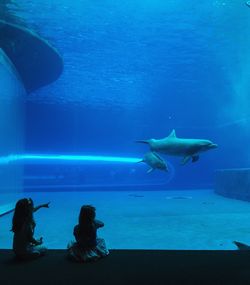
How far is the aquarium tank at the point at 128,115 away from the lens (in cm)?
813

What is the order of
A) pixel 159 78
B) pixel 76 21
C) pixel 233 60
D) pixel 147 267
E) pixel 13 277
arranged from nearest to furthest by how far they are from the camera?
pixel 13 277 → pixel 147 267 → pixel 76 21 → pixel 233 60 → pixel 159 78

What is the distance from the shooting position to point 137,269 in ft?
10.8

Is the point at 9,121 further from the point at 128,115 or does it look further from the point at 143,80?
the point at 128,115

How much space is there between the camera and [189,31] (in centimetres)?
1519

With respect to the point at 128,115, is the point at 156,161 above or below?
below

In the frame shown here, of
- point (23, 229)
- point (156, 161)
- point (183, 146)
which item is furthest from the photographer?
point (156, 161)

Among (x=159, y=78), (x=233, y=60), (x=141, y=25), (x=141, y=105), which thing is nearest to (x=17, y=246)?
(x=141, y=25)

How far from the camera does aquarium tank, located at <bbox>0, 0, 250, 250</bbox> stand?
26.7 feet

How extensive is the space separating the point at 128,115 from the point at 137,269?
36046 mm

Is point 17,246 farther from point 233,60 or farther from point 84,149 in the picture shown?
point 84,149

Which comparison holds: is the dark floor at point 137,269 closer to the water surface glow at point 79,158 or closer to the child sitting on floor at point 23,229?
the child sitting on floor at point 23,229

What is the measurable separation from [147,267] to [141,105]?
106 ft

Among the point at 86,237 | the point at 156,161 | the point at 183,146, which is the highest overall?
the point at 156,161

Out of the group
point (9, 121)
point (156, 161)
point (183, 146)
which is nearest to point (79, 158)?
point (9, 121)
